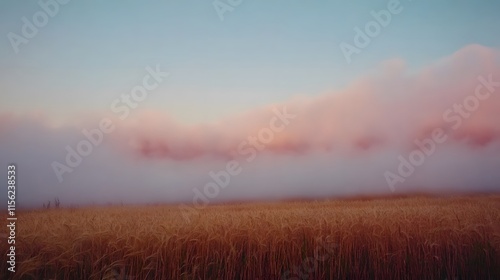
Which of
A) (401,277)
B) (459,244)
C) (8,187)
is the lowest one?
(401,277)

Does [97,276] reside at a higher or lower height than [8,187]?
lower

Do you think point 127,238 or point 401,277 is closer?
point 127,238

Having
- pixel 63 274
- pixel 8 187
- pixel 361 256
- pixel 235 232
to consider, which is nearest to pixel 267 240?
pixel 235 232

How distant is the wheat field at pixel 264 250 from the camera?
341 centimetres

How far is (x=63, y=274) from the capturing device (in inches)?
132

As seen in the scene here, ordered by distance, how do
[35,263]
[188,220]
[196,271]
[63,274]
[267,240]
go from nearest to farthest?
[35,263], [63,274], [196,271], [267,240], [188,220]

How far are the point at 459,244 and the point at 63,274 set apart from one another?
3.90m

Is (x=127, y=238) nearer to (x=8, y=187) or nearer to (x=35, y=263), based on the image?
(x=35, y=263)

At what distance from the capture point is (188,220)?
4.61 meters

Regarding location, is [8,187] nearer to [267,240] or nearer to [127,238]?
[127,238]

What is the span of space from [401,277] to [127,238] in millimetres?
2739

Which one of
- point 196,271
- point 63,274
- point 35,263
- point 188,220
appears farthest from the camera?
point 188,220

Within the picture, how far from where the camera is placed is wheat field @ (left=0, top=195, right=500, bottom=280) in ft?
11.2

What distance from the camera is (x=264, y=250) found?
373 centimetres
